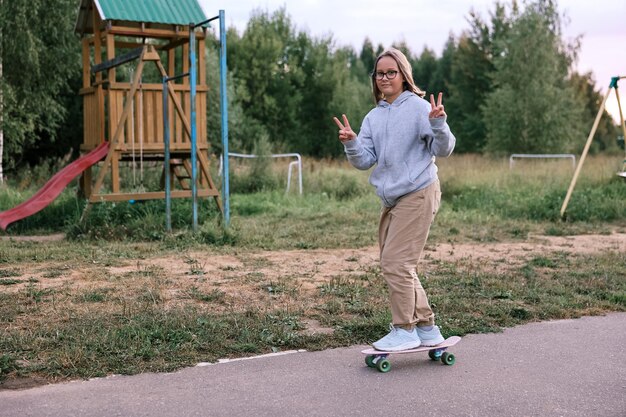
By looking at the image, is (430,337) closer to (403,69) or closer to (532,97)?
(403,69)

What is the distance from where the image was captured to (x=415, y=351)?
15.5 feet

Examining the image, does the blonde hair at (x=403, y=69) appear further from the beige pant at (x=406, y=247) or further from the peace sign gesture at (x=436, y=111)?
the beige pant at (x=406, y=247)

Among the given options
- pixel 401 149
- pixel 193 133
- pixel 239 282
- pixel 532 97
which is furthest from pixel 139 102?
pixel 532 97

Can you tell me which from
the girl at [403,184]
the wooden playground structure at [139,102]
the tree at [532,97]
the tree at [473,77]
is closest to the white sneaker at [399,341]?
the girl at [403,184]

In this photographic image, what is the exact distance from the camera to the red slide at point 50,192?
11.5 m

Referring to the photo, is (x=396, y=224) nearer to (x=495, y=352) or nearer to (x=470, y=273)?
(x=495, y=352)

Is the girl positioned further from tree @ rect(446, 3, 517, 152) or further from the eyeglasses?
tree @ rect(446, 3, 517, 152)

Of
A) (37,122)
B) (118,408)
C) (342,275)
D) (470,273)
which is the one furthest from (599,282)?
(37,122)

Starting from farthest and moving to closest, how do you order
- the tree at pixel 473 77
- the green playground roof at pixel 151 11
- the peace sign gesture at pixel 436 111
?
1. the tree at pixel 473 77
2. the green playground roof at pixel 151 11
3. the peace sign gesture at pixel 436 111

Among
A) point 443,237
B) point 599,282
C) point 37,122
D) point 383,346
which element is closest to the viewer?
point 383,346

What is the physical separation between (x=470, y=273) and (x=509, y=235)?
372cm

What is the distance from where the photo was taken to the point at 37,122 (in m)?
25.6

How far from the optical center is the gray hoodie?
4727 mm

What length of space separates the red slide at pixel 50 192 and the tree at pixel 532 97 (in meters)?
29.6
